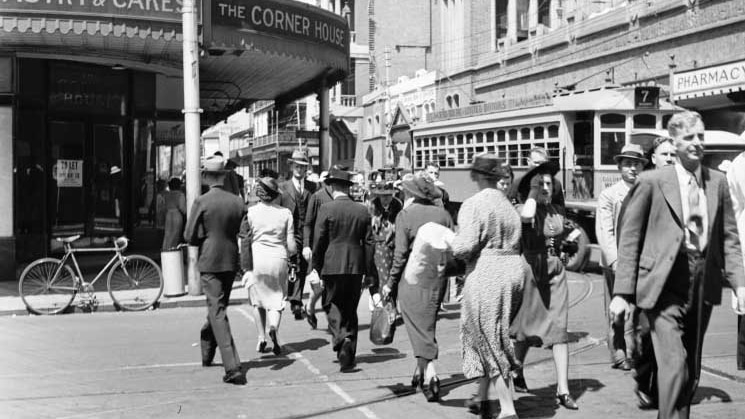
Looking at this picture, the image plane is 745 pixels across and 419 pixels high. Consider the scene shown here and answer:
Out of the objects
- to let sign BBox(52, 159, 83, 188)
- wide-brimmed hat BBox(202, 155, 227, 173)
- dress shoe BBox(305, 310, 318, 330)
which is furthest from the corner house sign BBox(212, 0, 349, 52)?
wide-brimmed hat BBox(202, 155, 227, 173)

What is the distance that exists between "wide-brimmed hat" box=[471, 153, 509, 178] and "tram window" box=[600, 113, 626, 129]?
14119 mm

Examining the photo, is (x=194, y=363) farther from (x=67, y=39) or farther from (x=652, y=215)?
(x=67, y=39)

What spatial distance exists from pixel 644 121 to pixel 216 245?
14.0 meters

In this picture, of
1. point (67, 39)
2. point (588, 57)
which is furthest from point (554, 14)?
point (67, 39)

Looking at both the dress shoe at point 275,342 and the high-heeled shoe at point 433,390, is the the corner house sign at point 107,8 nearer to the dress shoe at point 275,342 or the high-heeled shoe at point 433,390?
the dress shoe at point 275,342

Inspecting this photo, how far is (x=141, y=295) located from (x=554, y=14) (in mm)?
35322

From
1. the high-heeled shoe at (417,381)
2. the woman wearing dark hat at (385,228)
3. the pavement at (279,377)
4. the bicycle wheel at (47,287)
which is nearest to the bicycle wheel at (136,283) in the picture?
the bicycle wheel at (47,287)

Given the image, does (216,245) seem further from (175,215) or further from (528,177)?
(175,215)

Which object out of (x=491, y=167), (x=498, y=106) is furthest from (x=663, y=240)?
(x=498, y=106)

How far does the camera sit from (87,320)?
12.0 meters

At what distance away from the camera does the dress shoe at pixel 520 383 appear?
7473 millimetres

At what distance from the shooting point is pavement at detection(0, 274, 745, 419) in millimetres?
6949

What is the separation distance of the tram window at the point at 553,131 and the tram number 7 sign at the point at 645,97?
1.84m

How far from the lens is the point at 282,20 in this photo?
51.5 ft
